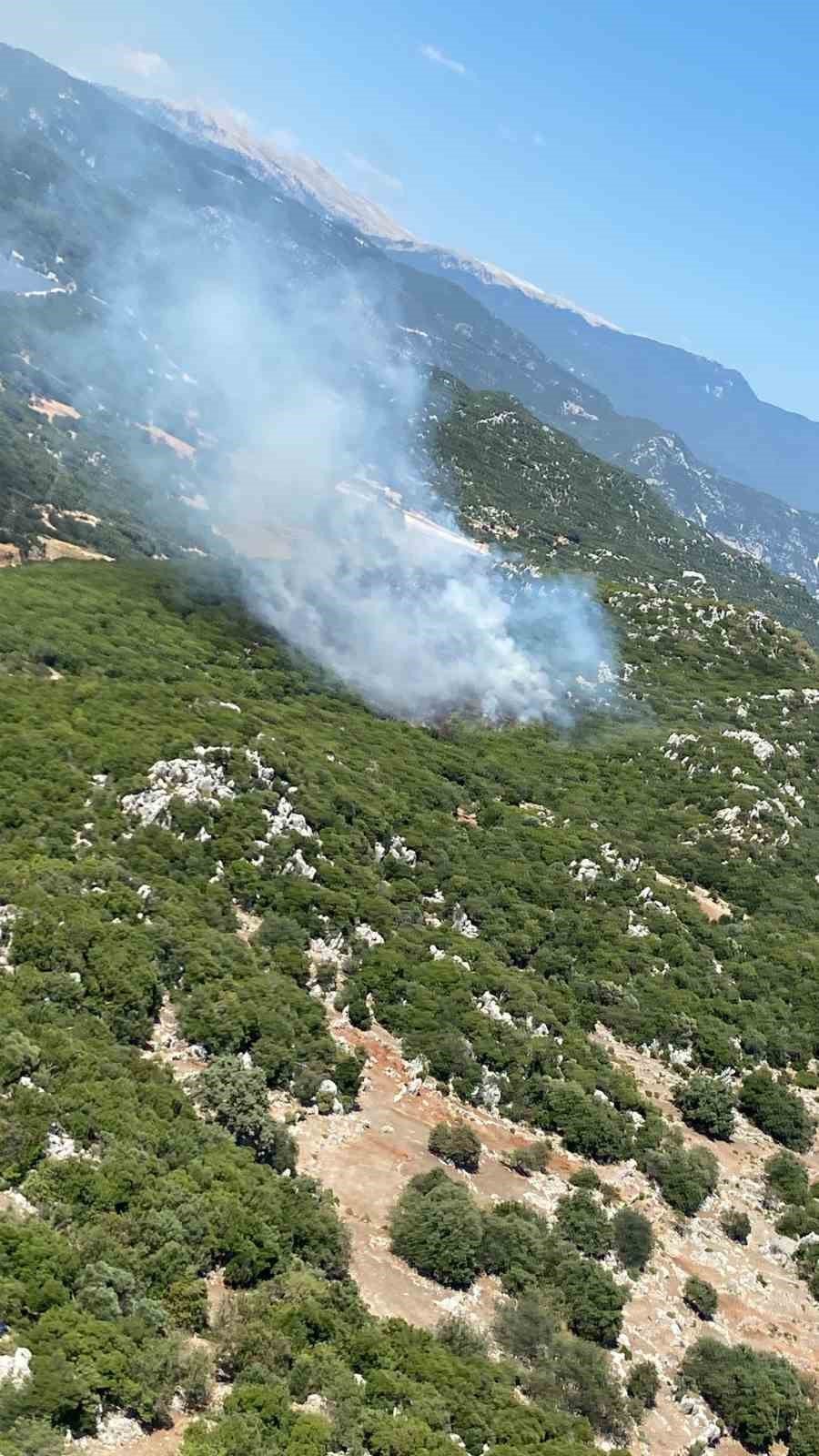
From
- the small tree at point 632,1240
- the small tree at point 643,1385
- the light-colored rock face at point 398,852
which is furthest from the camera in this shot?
the light-colored rock face at point 398,852

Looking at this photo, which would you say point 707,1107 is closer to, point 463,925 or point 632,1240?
point 632,1240

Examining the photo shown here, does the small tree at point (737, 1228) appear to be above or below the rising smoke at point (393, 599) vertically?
below

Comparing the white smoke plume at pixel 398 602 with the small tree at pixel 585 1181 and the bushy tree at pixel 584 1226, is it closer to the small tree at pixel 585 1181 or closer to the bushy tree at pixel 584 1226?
the small tree at pixel 585 1181

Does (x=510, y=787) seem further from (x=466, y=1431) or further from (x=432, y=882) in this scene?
(x=466, y=1431)

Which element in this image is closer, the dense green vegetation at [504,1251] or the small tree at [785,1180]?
the dense green vegetation at [504,1251]

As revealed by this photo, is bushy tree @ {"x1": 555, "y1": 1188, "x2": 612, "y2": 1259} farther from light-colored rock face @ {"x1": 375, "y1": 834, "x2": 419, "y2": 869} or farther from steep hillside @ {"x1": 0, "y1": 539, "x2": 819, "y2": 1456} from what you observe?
light-colored rock face @ {"x1": 375, "y1": 834, "x2": 419, "y2": 869}

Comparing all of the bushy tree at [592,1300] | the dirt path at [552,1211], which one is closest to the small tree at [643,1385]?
the dirt path at [552,1211]
